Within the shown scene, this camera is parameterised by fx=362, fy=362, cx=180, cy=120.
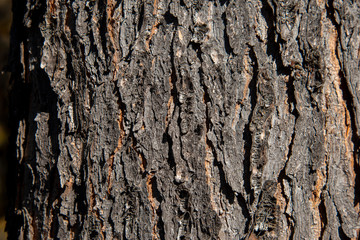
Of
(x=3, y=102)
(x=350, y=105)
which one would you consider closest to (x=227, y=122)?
(x=350, y=105)

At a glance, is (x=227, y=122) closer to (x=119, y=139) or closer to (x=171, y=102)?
(x=171, y=102)

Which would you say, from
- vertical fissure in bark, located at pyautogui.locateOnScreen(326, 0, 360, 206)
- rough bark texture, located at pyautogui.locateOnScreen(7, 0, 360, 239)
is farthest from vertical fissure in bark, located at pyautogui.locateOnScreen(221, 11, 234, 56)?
vertical fissure in bark, located at pyautogui.locateOnScreen(326, 0, 360, 206)

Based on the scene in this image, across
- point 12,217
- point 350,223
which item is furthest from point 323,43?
point 12,217

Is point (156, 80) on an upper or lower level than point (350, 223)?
upper

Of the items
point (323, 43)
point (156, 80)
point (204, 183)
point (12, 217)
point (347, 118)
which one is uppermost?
point (323, 43)

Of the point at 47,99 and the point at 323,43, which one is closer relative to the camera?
the point at 323,43

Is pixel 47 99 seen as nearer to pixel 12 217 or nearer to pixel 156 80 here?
pixel 156 80

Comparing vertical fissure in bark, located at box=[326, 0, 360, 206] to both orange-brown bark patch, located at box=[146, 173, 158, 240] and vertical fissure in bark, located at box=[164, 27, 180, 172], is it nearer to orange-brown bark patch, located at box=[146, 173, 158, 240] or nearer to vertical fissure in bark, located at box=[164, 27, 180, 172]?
vertical fissure in bark, located at box=[164, 27, 180, 172]

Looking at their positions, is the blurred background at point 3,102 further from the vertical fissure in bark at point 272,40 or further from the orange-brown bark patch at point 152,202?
the vertical fissure in bark at point 272,40
